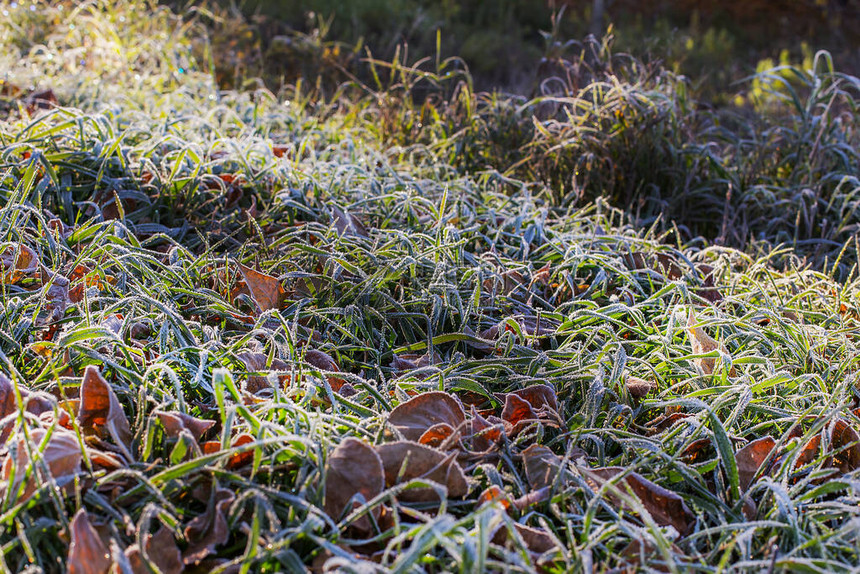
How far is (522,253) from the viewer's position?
2.01 meters

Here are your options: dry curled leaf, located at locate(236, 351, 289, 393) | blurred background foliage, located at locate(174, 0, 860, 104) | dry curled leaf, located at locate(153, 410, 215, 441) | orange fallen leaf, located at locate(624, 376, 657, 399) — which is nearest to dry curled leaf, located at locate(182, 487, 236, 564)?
dry curled leaf, located at locate(153, 410, 215, 441)

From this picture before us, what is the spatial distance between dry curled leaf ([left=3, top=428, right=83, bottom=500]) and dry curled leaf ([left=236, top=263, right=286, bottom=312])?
0.63 m

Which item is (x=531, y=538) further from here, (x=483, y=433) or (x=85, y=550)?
(x=85, y=550)

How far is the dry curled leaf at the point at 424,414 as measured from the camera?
1090mm

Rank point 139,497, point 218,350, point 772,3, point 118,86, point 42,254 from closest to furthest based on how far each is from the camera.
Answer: point 139,497 < point 218,350 < point 42,254 < point 118,86 < point 772,3

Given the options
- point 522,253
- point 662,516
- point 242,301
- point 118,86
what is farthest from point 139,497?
point 118,86

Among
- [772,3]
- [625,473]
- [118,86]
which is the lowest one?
[118,86]

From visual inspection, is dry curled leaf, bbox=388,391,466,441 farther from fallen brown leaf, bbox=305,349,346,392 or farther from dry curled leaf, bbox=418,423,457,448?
fallen brown leaf, bbox=305,349,346,392

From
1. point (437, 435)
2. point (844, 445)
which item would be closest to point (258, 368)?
point (437, 435)

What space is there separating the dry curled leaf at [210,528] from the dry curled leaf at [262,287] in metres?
0.66

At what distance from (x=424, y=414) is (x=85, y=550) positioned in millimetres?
527

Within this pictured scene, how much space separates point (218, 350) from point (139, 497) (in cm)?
40

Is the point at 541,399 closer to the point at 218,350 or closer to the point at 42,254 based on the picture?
the point at 218,350

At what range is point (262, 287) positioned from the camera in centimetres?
153
